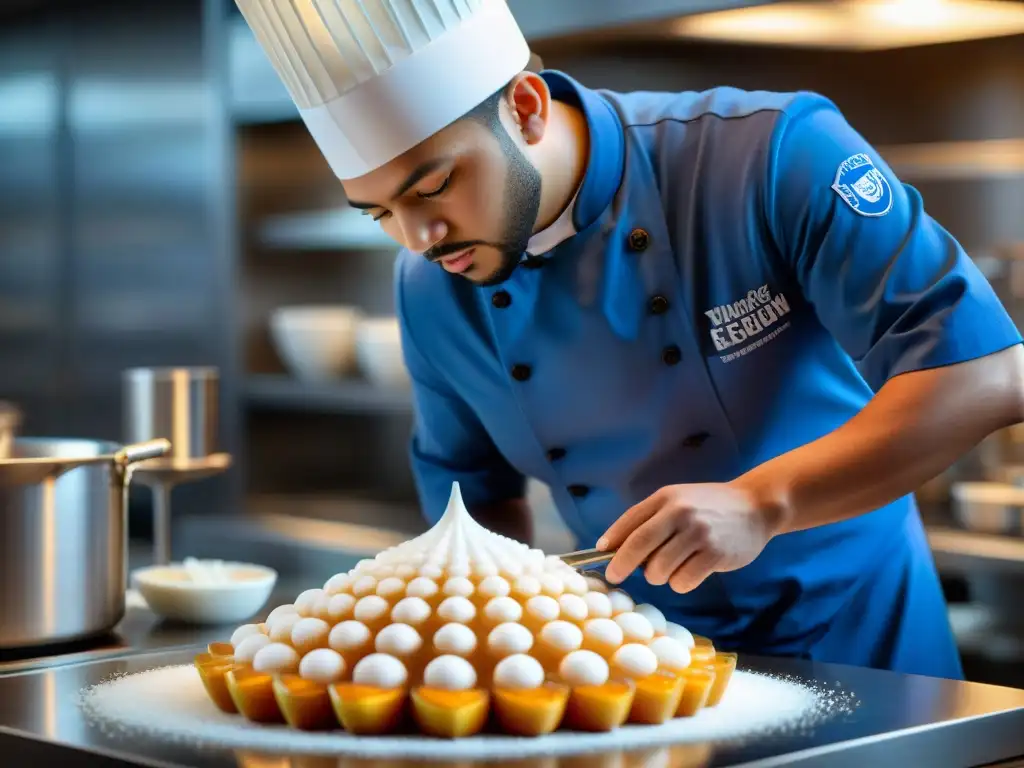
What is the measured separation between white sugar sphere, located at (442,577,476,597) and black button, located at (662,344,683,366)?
0.56 meters

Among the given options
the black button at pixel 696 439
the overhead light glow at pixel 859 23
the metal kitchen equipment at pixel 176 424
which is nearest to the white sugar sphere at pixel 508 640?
the black button at pixel 696 439

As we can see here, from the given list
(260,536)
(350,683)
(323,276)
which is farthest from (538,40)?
(350,683)

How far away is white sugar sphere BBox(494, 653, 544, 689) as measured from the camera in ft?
3.71

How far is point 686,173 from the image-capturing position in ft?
5.64

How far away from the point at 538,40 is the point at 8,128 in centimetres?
225

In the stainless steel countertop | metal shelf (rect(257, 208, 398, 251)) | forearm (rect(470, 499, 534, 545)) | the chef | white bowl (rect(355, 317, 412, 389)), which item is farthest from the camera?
metal shelf (rect(257, 208, 398, 251))

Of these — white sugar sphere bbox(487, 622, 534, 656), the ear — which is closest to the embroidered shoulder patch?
the ear

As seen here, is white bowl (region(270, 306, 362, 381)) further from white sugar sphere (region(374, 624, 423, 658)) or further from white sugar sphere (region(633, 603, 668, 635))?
white sugar sphere (region(374, 624, 423, 658))

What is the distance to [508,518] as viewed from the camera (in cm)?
199

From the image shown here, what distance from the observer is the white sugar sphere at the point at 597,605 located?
4.13 ft

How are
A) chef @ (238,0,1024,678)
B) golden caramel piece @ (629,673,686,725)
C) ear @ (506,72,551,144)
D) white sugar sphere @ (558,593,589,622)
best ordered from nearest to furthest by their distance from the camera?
1. golden caramel piece @ (629,673,686,725)
2. white sugar sphere @ (558,593,589,622)
3. chef @ (238,0,1024,678)
4. ear @ (506,72,551,144)

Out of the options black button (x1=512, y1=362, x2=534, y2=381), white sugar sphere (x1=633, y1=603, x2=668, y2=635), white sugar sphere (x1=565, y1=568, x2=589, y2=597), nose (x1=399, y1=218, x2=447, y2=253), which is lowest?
white sugar sphere (x1=633, y1=603, x2=668, y2=635)

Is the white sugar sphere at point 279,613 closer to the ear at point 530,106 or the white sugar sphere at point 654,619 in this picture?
the white sugar sphere at point 654,619

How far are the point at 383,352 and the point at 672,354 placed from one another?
2.24 metres
